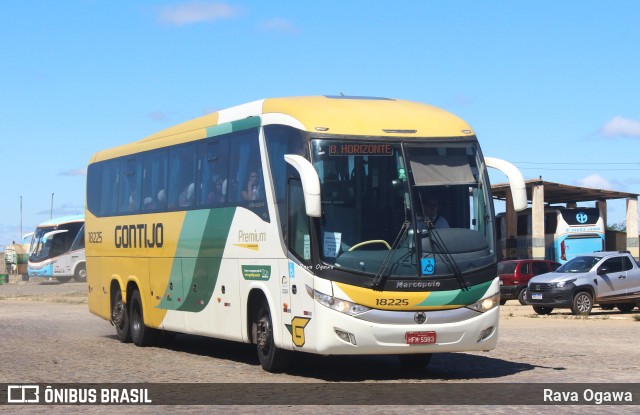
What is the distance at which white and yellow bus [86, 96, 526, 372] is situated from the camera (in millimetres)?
14391

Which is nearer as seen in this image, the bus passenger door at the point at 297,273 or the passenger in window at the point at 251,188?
the bus passenger door at the point at 297,273

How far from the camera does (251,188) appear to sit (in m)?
16.6

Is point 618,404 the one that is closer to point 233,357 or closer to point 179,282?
point 233,357

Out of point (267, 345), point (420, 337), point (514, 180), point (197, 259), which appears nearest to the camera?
point (420, 337)

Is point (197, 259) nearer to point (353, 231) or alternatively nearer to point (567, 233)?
point (353, 231)

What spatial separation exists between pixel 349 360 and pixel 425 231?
172 inches

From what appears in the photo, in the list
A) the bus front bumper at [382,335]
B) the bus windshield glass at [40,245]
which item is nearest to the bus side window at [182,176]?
the bus front bumper at [382,335]

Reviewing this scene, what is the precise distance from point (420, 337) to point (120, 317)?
9829mm

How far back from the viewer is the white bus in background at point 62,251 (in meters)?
70.3

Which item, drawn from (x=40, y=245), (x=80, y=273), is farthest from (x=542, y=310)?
(x=40, y=245)

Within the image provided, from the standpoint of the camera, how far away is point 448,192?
1496 cm

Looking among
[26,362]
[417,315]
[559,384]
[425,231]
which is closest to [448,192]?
[425,231]

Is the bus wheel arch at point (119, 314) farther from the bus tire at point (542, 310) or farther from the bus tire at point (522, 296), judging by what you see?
the bus tire at point (522, 296)

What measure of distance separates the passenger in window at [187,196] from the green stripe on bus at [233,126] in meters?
1.08
